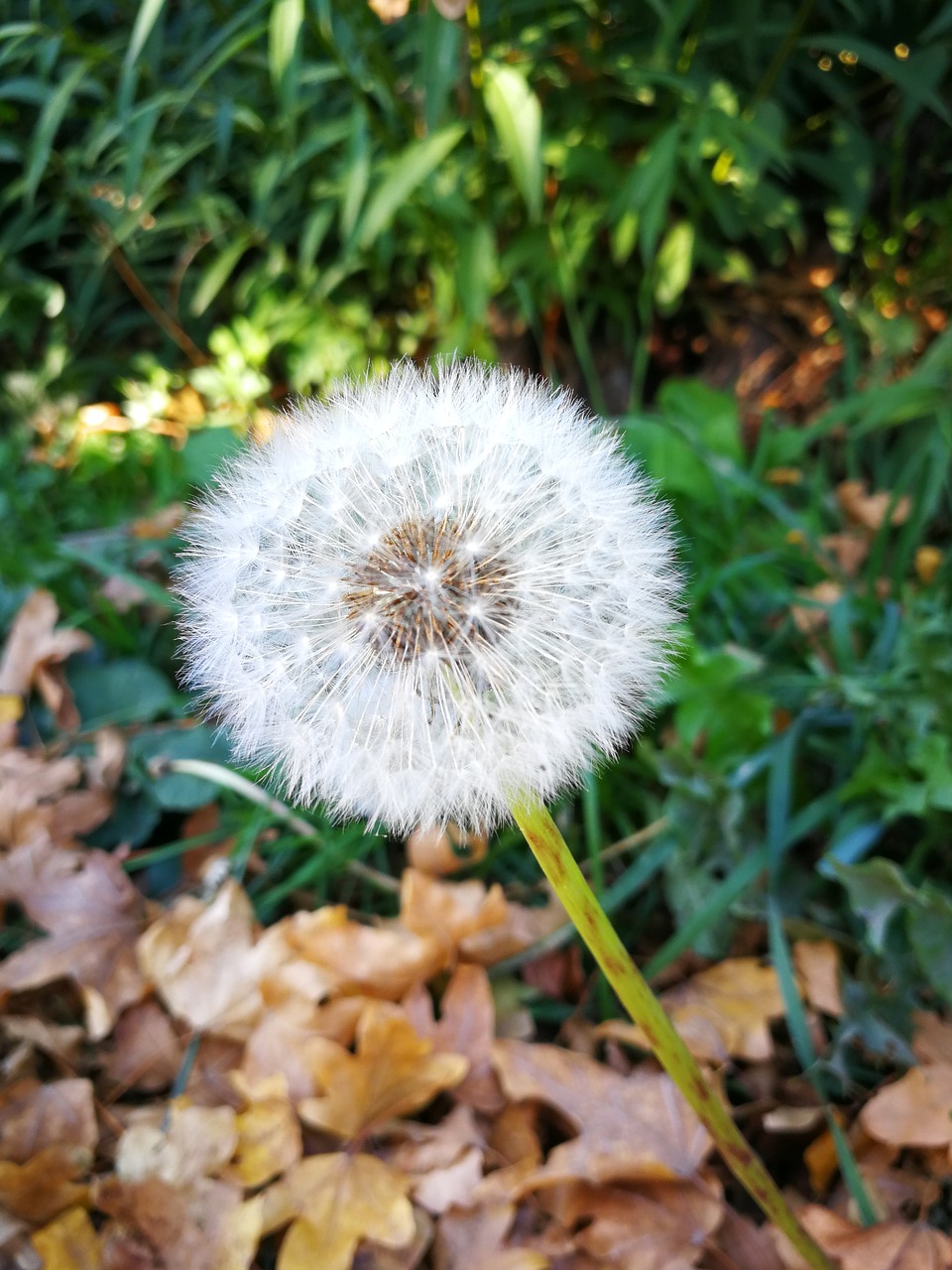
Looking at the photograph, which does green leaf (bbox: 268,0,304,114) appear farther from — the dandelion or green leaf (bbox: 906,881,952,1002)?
green leaf (bbox: 906,881,952,1002)

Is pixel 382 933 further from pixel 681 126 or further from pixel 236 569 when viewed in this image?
pixel 681 126

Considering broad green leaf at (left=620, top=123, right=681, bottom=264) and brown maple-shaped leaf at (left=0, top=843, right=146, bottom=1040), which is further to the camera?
broad green leaf at (left=620, top=123, right=681, bottom=264)

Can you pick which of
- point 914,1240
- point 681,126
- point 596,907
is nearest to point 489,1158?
point 914,1240

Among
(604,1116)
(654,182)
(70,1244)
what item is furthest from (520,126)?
(70,1244)

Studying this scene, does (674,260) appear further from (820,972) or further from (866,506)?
(820,972)

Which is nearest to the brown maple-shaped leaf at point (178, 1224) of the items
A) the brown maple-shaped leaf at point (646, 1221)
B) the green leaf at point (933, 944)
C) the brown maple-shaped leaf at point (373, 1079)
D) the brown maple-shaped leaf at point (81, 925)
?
the brown maple-shaped leaf at point (373, 1079)

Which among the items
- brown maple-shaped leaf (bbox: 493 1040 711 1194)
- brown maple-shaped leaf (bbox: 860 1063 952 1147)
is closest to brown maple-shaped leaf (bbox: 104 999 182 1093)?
brown maple-shaped leaf (bbox: 493 1040 711 1194)

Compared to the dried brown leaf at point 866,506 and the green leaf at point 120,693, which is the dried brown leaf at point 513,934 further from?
the dried brown leaf at point 866,506
